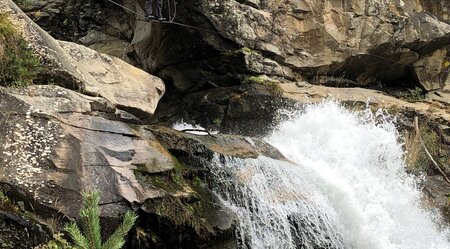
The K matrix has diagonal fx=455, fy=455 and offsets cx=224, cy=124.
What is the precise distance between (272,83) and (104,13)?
655 centimetres

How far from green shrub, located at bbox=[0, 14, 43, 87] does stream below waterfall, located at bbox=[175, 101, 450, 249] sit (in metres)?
3.02

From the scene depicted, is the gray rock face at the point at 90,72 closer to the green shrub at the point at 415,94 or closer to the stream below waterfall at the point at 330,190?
the stream below waterfall at the point at 330,190

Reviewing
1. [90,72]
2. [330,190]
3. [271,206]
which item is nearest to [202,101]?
[90,72]

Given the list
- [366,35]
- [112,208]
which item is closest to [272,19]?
[366,35]

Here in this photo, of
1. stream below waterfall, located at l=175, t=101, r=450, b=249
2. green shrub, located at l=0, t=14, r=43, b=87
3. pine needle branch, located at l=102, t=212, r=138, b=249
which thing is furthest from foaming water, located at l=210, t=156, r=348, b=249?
green shrub, located at l=0, t=14, r=43, b=87

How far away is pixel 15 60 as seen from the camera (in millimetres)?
6312

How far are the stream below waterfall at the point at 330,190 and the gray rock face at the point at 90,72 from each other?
2.37 meters

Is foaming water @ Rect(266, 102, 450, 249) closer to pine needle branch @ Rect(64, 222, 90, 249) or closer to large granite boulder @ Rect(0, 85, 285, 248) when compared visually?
large granite boulder @ Rect(0, 85, 285, 248)

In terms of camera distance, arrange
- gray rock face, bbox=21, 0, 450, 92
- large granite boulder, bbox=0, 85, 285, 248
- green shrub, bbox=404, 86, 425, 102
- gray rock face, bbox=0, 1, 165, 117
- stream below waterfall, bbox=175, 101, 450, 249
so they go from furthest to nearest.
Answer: green shrub, bbox=404, 86, 425, 102 < gray rock face, bbox=21, 0, 450, 92 < gray rock face, bbox=0, 1, 165, 117 < stream below waterfall, bbox=175, 101, 450, 249 < large granite boulder, bbox=0, 85, 285, 248

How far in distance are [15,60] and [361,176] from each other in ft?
24.2

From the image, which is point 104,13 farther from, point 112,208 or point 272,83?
point 112,208

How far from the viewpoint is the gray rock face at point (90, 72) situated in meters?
7.09

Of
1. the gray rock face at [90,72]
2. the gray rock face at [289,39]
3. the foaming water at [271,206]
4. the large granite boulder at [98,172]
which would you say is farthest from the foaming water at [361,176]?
the gray rock face at [90,72]

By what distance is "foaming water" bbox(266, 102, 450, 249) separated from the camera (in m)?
8.33
